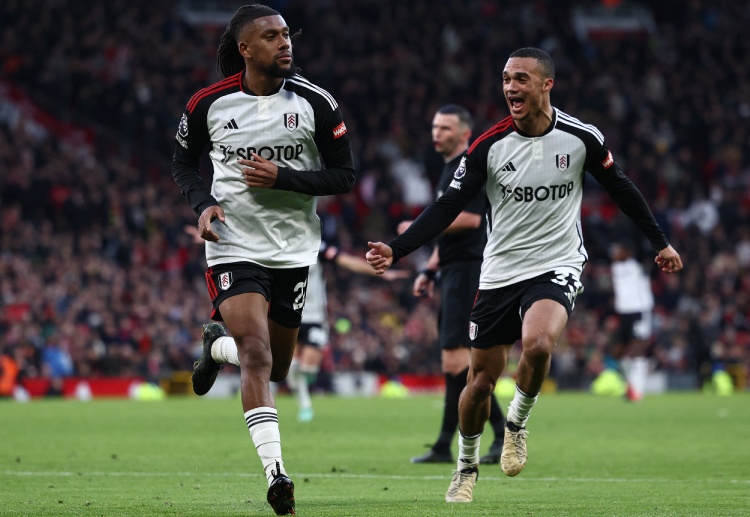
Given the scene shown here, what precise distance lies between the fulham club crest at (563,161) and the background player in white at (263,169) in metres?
1.26

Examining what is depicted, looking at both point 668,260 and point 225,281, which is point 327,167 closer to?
point 225,281

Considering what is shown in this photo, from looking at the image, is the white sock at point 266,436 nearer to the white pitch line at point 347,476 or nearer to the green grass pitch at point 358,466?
the green grass pitch at point 358,466

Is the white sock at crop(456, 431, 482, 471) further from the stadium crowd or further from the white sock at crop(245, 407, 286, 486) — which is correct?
the stadium crowd

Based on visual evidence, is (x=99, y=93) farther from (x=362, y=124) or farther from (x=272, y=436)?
(x=272, y=436)

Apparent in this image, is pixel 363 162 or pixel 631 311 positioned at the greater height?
pixel 363 162

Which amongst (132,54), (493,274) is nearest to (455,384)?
(493,274)

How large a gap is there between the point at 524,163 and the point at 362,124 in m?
26.1

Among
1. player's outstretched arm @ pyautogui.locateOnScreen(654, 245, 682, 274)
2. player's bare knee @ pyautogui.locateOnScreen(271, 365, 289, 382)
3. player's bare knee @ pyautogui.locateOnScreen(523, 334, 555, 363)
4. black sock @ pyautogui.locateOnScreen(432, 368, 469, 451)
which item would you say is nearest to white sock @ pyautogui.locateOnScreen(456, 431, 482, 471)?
player's bare knee @ pyautogui.locateOnScreen(523, 334, 555, 363)

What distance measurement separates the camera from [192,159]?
7.75 metres


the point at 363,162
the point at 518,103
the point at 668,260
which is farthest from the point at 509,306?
the point at 363,162

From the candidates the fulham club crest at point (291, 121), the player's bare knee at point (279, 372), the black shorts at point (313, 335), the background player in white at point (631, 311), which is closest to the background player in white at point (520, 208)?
the fulham club crest at point (291, 121)

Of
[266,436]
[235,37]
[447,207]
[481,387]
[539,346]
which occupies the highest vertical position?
[235,37]

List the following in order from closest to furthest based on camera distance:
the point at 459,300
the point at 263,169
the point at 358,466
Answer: the point at 263,169, the point at 358,466, the point at 459,300

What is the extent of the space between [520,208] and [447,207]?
0.46 metres
